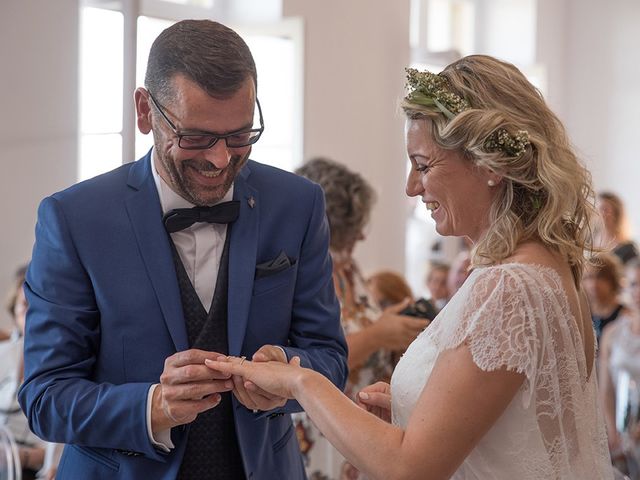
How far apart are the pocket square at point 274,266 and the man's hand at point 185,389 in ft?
0.84

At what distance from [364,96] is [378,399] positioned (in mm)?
4506

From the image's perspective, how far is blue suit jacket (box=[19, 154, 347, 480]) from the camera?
2000 millimetres

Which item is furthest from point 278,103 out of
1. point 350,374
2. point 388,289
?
point 350,374

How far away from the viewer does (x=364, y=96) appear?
6.52m

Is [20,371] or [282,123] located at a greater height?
[282,123]

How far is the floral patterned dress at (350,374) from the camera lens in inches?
136

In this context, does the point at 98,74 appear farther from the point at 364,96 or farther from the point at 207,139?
the point at 207,139

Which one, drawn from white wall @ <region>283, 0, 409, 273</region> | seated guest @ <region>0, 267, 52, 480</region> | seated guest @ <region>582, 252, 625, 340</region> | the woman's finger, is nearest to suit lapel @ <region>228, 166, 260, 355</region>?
the woman's finger

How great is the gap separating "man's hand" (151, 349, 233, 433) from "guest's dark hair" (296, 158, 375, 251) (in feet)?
5.28

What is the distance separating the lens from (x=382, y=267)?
6.87m

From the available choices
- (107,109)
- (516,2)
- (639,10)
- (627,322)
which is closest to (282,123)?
(107,109)

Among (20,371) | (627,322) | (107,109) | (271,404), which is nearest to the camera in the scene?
(271,404)

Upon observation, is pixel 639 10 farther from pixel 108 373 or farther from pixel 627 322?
pixel 108 373

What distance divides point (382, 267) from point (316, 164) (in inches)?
128
